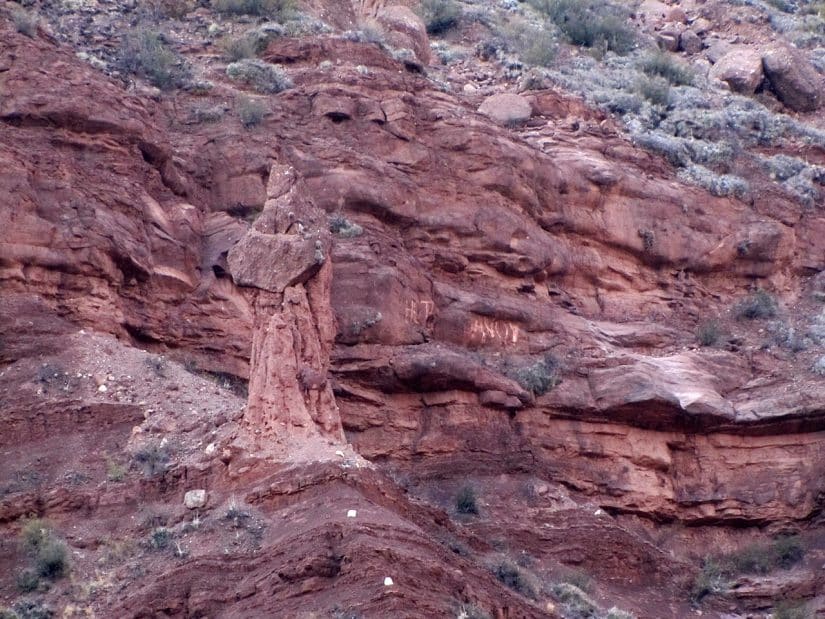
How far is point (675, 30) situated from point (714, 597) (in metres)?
27.9

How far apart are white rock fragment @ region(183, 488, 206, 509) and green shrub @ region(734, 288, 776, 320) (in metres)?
16.3

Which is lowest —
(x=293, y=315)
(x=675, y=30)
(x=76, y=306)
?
(x=675, y=30)

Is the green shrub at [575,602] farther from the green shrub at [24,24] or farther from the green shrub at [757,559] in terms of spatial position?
the green shrub at [24,24]

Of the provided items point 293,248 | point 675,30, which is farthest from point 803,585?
point 675,30

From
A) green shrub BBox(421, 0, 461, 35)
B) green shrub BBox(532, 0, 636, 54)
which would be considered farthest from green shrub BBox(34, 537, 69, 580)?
green shrub BBox(532, 0, 636, 54)

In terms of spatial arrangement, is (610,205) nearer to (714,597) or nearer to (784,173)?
(784,173)

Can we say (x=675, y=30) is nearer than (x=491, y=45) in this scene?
No

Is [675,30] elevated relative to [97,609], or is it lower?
lower

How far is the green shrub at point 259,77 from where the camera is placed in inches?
1396

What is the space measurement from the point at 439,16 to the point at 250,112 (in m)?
15.5

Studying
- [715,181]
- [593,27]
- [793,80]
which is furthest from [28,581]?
[593,27]

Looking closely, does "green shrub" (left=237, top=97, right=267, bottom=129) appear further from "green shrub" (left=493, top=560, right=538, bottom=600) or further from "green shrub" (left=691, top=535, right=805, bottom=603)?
"green shrub" (left=493, top=560, right=538, bottom=600)

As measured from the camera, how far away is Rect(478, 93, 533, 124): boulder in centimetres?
3831

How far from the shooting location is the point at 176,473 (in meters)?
23.3
